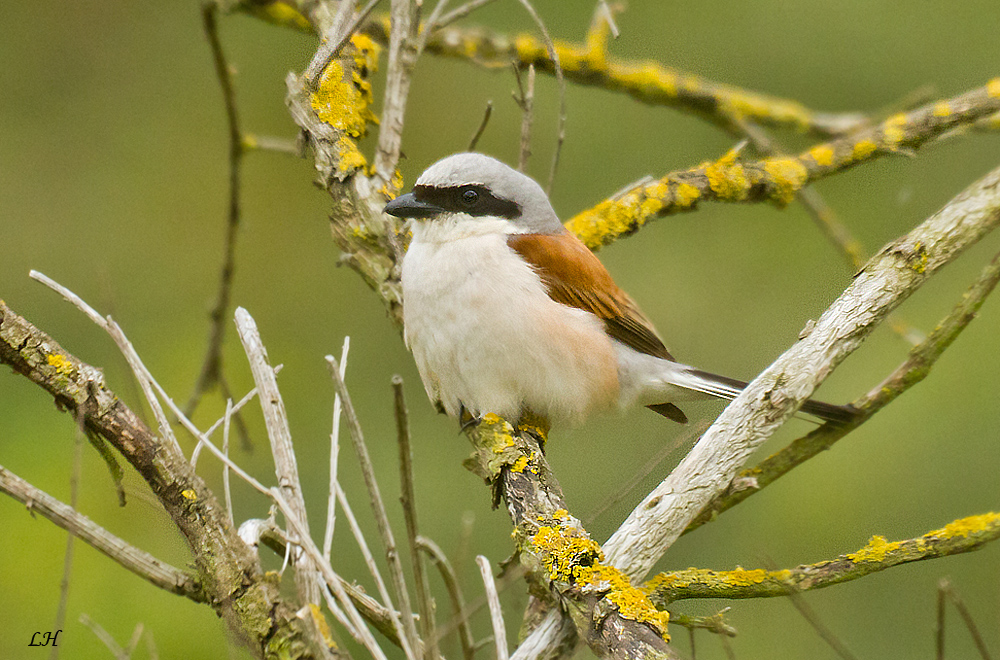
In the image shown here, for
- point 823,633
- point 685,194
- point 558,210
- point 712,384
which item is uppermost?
point 558,210

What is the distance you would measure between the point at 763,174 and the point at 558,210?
7.66ft

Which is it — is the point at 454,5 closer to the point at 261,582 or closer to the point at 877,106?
the point at 877,106

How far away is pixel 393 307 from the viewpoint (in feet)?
9.48

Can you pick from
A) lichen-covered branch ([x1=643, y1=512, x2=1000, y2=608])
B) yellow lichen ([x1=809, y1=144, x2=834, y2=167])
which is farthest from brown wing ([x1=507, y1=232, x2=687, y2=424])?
lichen-covered branch ([x1=643, y1=512, x2=1000, y2=608])

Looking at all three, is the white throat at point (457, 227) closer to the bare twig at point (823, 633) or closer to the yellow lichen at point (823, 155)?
the yellow lichen at point (823, 155)

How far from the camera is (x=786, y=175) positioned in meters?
3.13

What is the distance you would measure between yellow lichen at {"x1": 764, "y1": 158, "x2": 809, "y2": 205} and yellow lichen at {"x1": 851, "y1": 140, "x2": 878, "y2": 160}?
0.18 m

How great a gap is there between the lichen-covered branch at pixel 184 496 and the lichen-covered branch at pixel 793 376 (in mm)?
710

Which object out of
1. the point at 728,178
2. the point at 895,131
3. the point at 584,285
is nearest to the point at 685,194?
the point at 728,178

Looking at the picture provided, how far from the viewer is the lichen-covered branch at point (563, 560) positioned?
1.68 metres

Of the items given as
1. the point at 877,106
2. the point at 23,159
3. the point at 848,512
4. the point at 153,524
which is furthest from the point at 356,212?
the point at 877,106

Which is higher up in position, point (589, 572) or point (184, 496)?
point (589, 572)

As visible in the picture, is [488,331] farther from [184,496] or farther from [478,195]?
[184,496]

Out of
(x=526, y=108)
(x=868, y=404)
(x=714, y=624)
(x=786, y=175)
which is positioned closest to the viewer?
(x=714, y=624)
